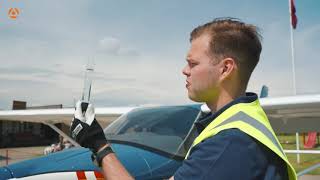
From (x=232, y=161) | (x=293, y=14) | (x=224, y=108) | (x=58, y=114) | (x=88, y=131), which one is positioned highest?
(x=293, y=14)

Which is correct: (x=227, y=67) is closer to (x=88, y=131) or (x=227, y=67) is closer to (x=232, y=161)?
(x=232, y=161)

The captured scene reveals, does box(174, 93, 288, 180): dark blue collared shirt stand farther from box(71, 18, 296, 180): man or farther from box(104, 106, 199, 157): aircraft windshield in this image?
box(104, 106, 199, 157): aircraft windshield

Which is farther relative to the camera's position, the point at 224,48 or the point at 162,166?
the point at 162,166

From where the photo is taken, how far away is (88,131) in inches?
74.0

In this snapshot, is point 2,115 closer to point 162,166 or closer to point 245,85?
point 162,166

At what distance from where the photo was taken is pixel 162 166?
3.88 metres

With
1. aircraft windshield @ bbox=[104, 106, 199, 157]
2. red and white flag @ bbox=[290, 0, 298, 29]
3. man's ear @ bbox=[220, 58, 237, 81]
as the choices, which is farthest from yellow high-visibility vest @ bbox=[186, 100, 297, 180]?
red and white flag @ bbox=[290, 0, 298, 29]

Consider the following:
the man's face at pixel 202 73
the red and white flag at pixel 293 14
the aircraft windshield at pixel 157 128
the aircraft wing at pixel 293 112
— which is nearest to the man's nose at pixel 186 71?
the man's face at pixel 202 73

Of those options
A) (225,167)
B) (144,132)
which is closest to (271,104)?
(144,132)

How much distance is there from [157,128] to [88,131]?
8.66 ft

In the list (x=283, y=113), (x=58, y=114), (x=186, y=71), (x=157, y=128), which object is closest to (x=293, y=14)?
(x=58, y=114)

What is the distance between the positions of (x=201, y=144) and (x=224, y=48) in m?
0.41

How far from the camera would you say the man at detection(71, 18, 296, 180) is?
55.9 inches

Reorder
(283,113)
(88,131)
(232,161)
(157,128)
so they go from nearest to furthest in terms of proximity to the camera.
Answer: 1. (232,161)
2. (88,131)
3. (157,128)
4. (283,113)
